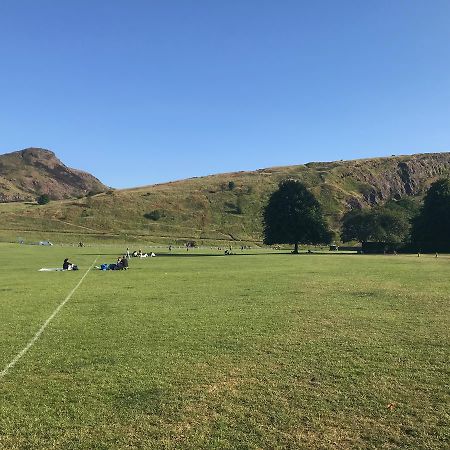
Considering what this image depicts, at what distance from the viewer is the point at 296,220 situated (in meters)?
86.9

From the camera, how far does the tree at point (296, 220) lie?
3425 inches

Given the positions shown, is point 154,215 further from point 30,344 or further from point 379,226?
point 30,344

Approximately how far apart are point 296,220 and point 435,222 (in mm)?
27086

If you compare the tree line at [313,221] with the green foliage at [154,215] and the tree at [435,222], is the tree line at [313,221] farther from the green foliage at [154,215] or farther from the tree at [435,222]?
the green foliage at [154,215]

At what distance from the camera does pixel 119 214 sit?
6112 inches

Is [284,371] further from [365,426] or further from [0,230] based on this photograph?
[0,230]

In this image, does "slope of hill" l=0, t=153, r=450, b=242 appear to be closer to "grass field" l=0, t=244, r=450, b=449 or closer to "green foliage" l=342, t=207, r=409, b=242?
"green foliage" l=342, t=207, r=409, b=242

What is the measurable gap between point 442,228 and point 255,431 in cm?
9071

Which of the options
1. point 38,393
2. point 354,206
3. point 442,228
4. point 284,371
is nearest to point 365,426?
point 284,371

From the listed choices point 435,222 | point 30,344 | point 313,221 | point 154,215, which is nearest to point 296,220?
point 313,221

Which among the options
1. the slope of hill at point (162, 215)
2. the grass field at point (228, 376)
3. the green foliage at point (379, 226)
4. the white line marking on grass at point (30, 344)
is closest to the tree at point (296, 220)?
the green foliage at point (379, 226)

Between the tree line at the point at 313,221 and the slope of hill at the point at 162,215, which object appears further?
the slope of hill at the point at 162,215

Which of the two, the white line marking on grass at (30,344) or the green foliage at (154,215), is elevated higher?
the green foliage at (154,215)

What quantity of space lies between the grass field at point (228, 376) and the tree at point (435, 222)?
76.1 metres
